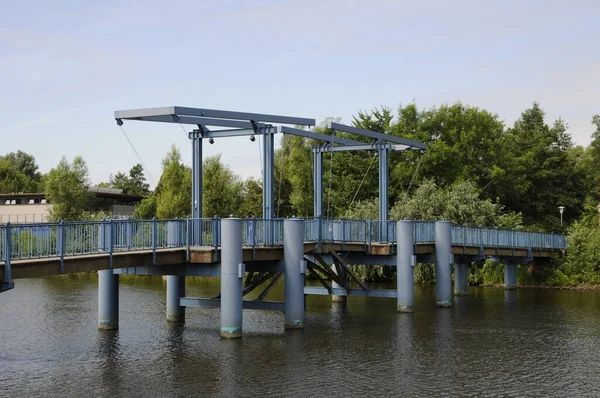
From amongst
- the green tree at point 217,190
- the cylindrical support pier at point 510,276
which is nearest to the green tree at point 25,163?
the green tree at point 217,190

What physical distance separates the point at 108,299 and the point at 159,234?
14.2 feet

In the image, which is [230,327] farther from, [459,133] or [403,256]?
[459,133]

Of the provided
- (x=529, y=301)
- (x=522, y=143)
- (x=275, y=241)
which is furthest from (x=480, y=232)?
(x=522, y=143)

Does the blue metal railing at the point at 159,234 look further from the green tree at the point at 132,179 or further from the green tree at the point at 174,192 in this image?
the green tree at the point at 132,179

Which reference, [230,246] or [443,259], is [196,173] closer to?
[230,246]

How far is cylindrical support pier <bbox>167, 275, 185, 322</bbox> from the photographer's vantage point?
34.0 m

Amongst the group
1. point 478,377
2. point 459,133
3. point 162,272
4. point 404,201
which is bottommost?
point 478,377

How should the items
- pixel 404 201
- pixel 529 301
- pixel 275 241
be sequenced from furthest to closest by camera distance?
pixel 404 201 < pixel 529 301 < pixel 275 241

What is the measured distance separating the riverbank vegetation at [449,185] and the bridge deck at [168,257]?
17.2 metres

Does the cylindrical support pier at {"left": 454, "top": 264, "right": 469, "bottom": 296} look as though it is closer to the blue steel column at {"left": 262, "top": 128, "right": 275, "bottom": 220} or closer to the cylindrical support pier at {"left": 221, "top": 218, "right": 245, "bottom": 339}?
the blue steel column at {"left": 262, "top": 128, "right": 275, "bottom": 220}

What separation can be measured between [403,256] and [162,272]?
41.9 ft

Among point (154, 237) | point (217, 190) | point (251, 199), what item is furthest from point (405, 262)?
point (251, 199)

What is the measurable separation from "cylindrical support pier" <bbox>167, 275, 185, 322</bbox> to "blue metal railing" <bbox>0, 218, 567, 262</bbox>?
16.8 ft

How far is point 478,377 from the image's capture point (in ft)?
75.4
